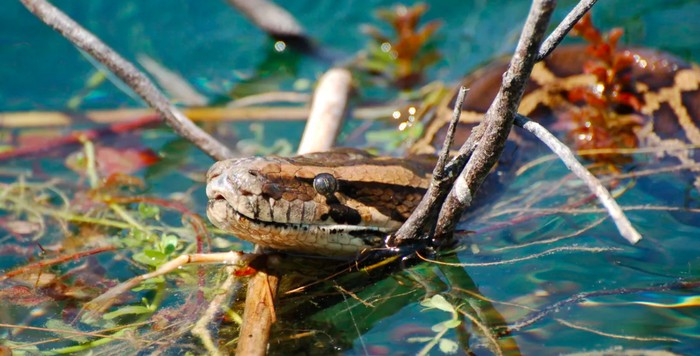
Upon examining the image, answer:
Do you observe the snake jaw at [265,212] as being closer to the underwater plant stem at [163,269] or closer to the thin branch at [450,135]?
the underwater plant stem at [163,269]

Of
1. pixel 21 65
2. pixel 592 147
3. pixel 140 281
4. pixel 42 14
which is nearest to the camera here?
pixel 140 281

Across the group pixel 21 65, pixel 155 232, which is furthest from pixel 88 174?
pixel 21 65

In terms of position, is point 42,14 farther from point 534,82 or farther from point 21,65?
Answer: point 534,82

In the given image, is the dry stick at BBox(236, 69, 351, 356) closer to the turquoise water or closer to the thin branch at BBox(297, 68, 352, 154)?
the thin branch at BBox(297, 68, 352, 154)

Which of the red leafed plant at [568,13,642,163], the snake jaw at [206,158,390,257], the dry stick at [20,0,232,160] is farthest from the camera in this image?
the red leafed plant at [568,13,642,163]

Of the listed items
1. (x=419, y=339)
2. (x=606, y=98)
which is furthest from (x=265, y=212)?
(x=606, y=98)

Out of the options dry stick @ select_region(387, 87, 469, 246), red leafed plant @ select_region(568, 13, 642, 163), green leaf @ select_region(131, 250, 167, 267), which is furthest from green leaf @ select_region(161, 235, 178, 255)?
red leafed plant @ select_region(568, 13, 642, 163)

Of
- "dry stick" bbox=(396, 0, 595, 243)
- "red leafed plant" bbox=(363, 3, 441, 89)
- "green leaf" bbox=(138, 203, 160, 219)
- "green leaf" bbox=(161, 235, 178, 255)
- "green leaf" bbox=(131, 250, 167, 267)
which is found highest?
"red leafed plant" bbox=(363, 3, 441, 89)

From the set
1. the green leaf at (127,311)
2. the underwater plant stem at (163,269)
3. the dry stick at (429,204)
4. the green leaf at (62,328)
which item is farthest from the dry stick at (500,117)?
the green leaf at (62,328)
